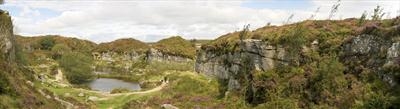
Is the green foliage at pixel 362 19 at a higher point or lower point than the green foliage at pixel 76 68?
higher

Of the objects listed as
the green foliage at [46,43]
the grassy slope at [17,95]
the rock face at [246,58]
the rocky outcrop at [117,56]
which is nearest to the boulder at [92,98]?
the grassy slope at [17,95]

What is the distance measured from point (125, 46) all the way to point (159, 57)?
30.2m

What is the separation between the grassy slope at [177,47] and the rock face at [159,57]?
39.1 inches

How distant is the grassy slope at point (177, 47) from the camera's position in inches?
5118

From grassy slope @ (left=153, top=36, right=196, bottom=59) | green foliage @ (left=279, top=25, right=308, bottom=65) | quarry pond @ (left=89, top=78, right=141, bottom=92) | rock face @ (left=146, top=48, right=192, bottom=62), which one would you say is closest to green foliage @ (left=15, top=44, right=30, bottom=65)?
quarry pond @ (left=89, top=78, right=141, bottom=92)

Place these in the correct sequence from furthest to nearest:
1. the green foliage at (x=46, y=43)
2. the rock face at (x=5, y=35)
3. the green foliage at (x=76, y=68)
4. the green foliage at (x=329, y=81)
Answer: the green foliage at (x=46, y=43) → the green foliage at (x=76, y=68) → the rock face at (x=5, y=35) → the green foliage at (x=329, y=81)

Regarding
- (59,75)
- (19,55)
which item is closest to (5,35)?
(19,55)

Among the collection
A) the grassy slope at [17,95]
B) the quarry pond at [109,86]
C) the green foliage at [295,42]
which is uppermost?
the green foliage at [295,42]

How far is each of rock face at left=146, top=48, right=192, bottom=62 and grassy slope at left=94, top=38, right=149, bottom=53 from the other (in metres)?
11.9

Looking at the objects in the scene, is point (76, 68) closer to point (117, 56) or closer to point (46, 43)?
point (117, 56)

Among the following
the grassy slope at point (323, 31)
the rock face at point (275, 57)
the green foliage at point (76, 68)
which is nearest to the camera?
A: the rock face at point (275, 57)

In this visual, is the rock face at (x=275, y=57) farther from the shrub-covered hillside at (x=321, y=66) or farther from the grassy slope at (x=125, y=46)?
the grassy slope at (x=125, y=46)

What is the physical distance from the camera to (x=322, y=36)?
4653 cm

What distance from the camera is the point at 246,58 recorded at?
51094mm
